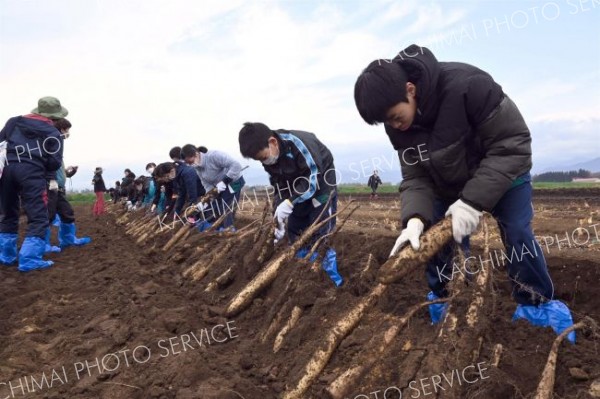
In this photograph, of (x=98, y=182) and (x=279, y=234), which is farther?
(x=98, y=182)

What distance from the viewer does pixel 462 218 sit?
2.26 meters

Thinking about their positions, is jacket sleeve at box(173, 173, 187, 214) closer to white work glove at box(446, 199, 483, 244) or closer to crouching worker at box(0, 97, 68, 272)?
crouching worker at box(0, 97, 68, 272)

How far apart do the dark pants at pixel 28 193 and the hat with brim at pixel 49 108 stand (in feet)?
3.86

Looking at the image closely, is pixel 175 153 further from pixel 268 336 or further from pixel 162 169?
pixel 268 336

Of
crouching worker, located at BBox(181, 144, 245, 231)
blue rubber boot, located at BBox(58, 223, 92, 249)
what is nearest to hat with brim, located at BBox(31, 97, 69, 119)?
crouching worker, located at BBox(181, 144, 245, 231)

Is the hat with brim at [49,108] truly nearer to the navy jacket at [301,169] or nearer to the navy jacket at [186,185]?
the navy jacket at [186,185]

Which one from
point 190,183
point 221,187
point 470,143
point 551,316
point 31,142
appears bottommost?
point 551,316

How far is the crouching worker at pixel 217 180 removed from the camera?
24.4 ft

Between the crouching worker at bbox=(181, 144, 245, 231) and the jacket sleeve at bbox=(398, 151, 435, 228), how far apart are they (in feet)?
15.4

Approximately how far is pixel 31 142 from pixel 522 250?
5501 millimetres

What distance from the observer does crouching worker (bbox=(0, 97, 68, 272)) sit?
551 centimetres

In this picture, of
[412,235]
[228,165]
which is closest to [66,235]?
[228,165]

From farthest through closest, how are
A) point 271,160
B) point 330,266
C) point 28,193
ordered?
point 28,193 → point 271,160 → point 330,266

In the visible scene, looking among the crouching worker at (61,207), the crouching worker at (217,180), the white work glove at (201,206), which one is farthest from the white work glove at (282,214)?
the crouching worker at (61,207)
